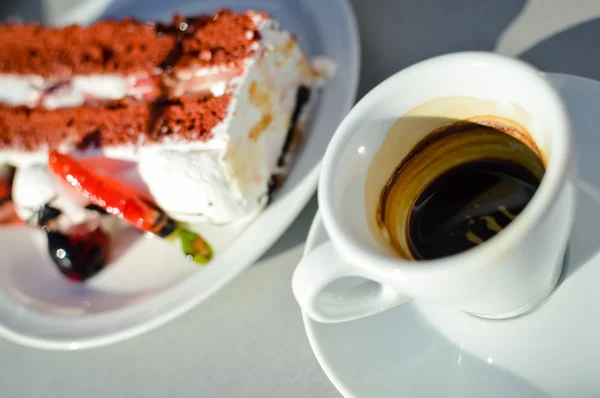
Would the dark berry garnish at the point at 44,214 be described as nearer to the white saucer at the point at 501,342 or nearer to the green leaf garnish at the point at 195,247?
the green leaf garnish at the point at 195,247

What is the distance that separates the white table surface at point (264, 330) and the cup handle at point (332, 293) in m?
0.20

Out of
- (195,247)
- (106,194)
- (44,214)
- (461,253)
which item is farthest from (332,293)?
(44,214)

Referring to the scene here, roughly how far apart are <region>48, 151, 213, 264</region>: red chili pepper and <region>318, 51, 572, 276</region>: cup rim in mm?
407

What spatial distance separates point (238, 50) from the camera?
89cm

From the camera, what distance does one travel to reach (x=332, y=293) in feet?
1.73

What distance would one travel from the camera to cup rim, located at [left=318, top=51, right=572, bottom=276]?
404 millimetres

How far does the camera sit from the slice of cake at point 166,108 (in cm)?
84

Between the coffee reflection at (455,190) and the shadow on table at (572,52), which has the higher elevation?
the shadow on table at (572,52)

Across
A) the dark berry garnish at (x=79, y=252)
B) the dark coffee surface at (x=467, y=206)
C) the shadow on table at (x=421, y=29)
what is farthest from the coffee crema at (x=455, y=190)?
the dark berry garnish at (x=79, y=252)

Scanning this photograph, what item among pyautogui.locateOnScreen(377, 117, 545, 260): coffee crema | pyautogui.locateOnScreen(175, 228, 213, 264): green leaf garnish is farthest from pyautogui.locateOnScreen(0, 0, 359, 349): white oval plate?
pyautogui.locateOnScreen(377, 117, 545, 260): coffee crema

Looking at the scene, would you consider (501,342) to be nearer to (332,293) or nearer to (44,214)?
(332,293)

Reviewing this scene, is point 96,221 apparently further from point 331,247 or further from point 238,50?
point 331,247

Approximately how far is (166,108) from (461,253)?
1.99 feet

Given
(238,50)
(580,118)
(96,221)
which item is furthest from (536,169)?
(96,221)
